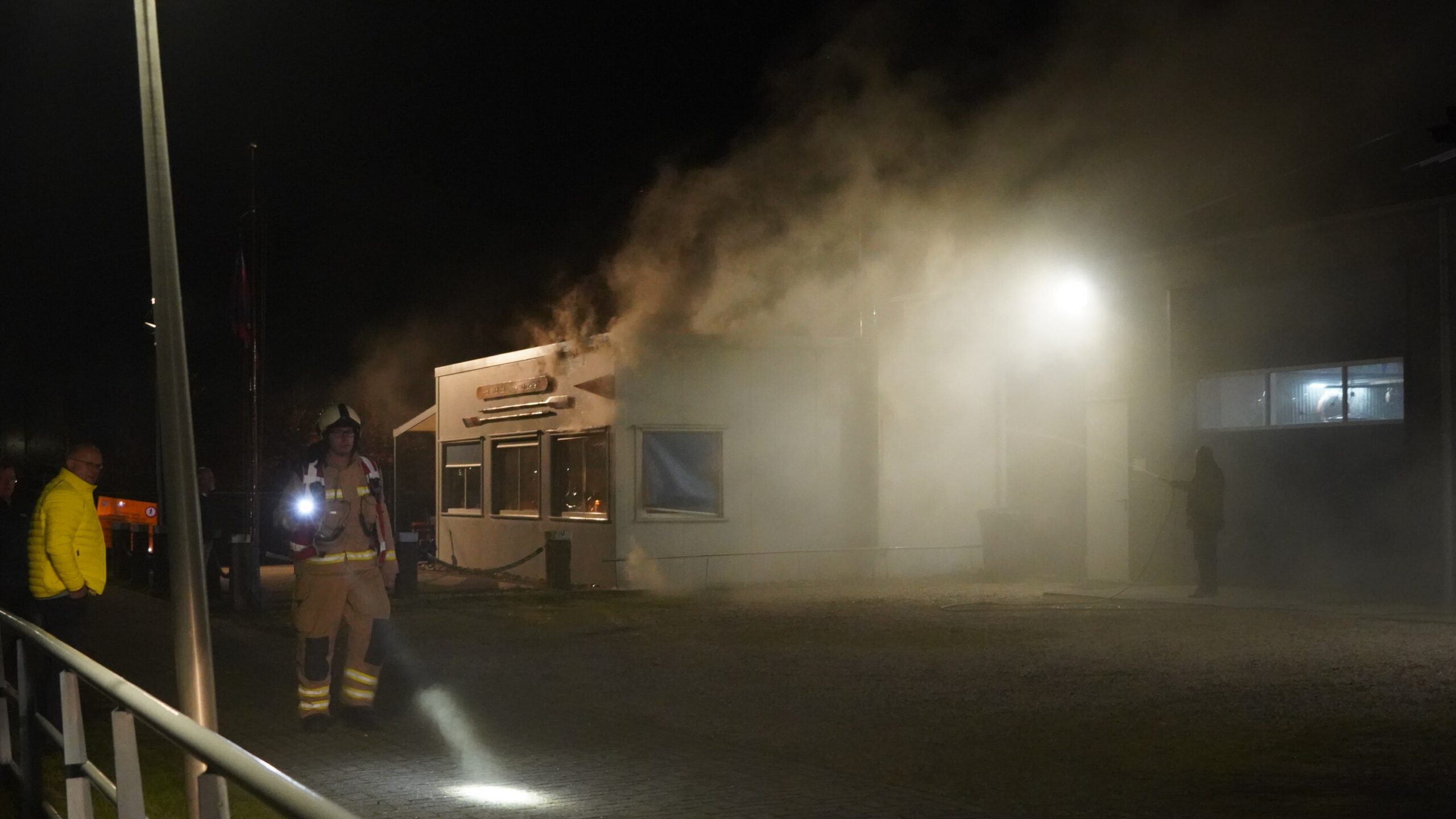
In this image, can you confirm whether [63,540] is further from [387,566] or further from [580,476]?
[580,476]

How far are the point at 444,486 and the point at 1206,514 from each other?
15.4 metres

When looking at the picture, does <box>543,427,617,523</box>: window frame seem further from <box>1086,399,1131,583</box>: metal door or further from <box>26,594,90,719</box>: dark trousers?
<box>26,594,90,719</box>: dark trousers

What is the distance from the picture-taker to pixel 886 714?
9586mm

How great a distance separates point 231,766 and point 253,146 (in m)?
18.4

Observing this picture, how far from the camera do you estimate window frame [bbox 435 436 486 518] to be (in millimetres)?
25906

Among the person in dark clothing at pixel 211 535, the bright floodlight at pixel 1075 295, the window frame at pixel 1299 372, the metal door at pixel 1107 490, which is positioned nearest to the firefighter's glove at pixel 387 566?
the person in dark clothing at pixel 211 535

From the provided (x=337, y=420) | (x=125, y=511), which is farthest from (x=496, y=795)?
(x=125, y=511)

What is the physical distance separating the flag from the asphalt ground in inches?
247

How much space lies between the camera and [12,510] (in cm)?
962

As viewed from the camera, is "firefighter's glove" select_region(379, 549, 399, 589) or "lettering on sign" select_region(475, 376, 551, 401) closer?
"firefighter's glove" select_region(379, 549, 399, 589)

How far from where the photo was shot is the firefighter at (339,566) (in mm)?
8828

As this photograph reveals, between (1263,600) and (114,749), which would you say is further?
(1263,600)

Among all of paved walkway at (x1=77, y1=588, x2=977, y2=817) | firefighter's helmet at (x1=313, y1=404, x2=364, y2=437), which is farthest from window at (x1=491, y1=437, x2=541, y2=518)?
firefighter's helmet at (x1=313, y1=404, x2=364, y2=437)

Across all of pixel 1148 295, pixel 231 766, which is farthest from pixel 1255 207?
pixel 231 766
